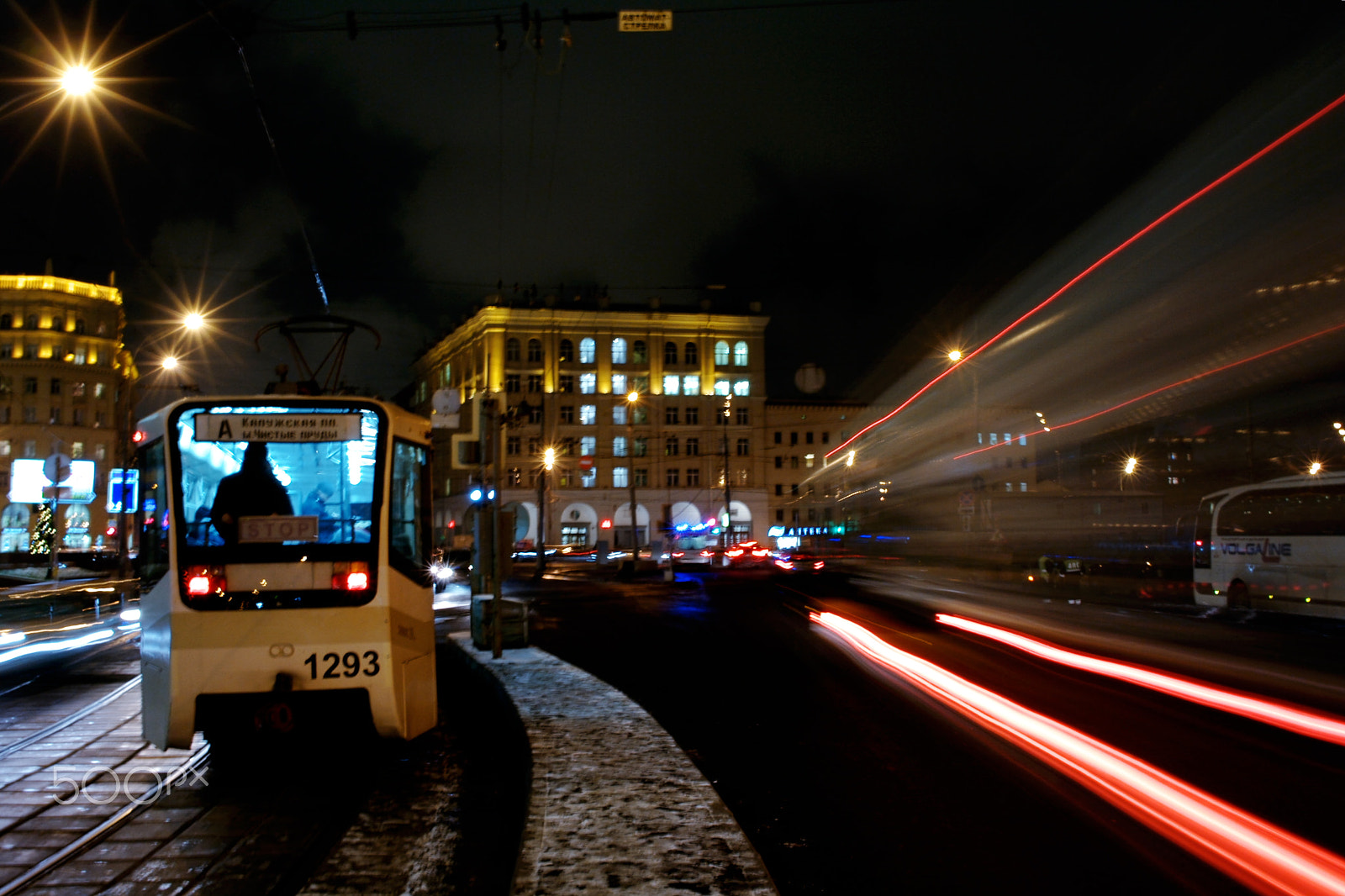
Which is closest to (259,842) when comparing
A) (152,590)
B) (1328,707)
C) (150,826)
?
(150,826)

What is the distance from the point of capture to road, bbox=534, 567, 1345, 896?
16.8 ft

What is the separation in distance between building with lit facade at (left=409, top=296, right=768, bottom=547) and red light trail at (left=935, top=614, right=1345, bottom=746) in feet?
190

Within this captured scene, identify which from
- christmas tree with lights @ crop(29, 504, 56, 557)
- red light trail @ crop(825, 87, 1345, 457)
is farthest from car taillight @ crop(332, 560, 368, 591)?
christmas tree with lights @ crop(29, 504, 56, 557)

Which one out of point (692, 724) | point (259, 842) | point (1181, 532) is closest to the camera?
Result: point (259, 842)

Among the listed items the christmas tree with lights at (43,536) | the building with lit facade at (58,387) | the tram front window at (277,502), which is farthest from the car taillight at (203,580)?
the building with lit facade at (58,387)

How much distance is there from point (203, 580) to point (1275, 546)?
20.7 m

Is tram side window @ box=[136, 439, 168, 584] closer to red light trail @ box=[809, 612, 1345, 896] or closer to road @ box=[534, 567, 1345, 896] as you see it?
road @ box=[534, 567, 1345, 896]

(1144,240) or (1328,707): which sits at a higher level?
(1144,240)

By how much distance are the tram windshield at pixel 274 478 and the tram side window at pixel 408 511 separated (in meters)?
0.16

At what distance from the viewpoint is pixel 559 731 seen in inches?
298

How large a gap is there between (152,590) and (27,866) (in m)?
2.36

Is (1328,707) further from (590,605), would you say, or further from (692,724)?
(590,605)

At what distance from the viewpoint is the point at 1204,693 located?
10.3 m

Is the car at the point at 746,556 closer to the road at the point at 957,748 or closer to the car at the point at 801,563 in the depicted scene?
the car at the point at 801,563
